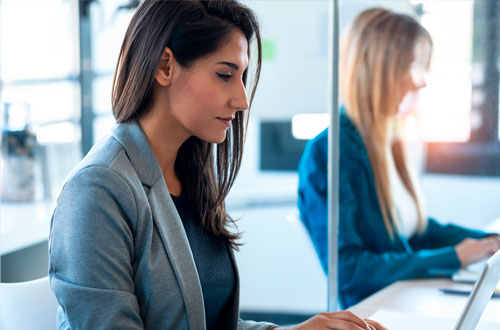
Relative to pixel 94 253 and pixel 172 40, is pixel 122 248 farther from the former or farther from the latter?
pixel 172 40

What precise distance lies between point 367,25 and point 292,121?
1.12m

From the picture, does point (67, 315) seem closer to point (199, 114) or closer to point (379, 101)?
point (199, 114)

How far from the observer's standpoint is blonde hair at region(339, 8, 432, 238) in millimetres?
1716

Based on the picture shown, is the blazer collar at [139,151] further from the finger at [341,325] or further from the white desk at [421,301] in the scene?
the white desk at [421,301]

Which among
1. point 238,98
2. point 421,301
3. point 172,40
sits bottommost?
point 421,301

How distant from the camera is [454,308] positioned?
1453 millimetres

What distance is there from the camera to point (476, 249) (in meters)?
1.75

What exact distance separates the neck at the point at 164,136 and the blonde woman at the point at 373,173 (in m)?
0.59

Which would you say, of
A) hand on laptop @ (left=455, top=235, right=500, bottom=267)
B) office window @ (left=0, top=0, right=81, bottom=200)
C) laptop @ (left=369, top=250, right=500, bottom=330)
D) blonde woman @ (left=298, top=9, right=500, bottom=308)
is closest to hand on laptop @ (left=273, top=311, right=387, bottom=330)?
laptop @ (left=369, top=250, right=500, bottom=330)

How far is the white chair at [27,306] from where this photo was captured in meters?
1.19

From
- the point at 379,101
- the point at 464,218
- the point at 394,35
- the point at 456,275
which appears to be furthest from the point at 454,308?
the point at 394,35

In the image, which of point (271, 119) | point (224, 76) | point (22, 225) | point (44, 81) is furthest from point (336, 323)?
point (271, 119)

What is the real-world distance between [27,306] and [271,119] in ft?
5.99

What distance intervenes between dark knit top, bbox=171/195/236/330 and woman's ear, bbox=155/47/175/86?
0.81 ft
